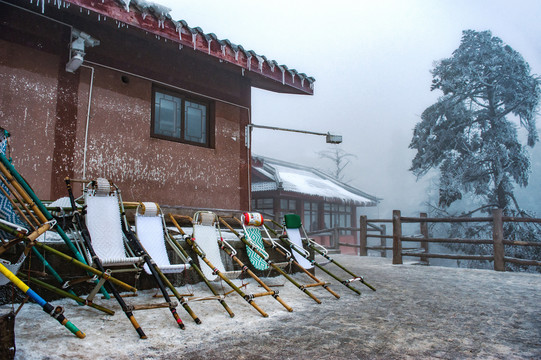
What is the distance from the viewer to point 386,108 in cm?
10488

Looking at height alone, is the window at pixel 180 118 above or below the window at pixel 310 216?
above

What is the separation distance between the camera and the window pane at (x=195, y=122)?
265 inches

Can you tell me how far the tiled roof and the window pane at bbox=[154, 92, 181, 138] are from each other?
1144 mm

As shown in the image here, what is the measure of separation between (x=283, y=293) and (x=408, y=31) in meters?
137

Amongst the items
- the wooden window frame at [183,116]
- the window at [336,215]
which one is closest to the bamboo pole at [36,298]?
the wooden window frame at [183,116]

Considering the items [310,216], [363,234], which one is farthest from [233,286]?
[310,216]

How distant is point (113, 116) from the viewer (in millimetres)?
5719

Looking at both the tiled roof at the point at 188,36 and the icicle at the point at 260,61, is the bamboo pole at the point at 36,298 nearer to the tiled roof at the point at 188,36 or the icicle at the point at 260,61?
the tiled roof at the point at 188,36

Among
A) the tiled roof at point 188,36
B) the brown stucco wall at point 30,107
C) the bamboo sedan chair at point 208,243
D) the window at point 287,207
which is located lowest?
the bamboo sedan chair at point 208,243

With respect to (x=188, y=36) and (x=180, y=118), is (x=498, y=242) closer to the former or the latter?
(x=180, y=118)

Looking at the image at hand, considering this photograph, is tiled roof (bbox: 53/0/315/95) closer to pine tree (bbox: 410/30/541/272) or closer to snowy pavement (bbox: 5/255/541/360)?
snowy pavement (bbox: 5/255/541/360)

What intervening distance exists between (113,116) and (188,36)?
165 centimetres

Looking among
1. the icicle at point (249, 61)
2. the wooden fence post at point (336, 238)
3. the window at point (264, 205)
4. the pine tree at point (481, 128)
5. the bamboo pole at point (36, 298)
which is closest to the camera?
the bamboo pole at point (36, 298)

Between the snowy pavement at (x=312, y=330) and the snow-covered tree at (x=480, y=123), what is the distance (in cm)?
1024
